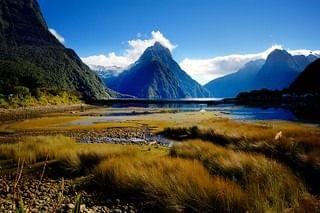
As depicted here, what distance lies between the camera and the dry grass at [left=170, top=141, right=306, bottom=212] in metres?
6.40

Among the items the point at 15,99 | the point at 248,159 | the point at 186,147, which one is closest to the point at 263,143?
the point at 186,147

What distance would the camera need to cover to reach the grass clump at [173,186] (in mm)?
6670

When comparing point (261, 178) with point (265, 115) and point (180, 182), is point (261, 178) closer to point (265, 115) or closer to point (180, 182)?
point (180, 182)

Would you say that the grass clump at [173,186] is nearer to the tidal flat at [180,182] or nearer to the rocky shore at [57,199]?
the tidal flat at [180,182]

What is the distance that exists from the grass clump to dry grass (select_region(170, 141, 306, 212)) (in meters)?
0.44

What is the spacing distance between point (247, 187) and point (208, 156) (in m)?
4.28

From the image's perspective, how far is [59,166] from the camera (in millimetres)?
12641

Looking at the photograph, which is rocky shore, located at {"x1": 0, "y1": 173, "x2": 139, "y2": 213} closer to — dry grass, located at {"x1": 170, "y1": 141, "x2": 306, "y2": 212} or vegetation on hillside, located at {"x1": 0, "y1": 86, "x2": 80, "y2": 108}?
dry grass, located at {"x1": 170, "y1": 141, "x2": 306, "y2": 212}

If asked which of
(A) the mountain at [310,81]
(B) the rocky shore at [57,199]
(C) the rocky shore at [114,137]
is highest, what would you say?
(A) the mountain at [310,81]

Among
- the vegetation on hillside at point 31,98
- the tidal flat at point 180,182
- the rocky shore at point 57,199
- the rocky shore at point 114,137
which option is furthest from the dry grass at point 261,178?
the vegetation on hillside at point 31,98

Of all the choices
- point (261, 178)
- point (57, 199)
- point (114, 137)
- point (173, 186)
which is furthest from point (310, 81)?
point (57, 199)

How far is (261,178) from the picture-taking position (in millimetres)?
7910

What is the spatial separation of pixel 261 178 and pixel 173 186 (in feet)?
6.87

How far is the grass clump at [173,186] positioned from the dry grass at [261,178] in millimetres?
437
